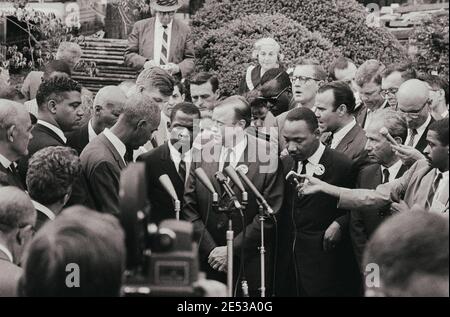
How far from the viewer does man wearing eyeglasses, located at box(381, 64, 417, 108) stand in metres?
8.79

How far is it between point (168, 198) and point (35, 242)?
429cm

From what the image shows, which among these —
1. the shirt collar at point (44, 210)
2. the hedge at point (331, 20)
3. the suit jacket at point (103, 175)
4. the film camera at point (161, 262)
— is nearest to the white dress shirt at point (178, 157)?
the suit jacket at point (103, 175)

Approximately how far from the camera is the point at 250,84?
34.3 feet

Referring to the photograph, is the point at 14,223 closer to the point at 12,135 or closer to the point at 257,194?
the point at 12,135

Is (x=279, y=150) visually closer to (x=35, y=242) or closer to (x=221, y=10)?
(x=35, y=242)

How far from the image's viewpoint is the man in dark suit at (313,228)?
24.3ft

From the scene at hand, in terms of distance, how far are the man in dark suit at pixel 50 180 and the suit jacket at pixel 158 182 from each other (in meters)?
1.36

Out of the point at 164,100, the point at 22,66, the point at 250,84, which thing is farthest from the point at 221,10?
the point at 164,100

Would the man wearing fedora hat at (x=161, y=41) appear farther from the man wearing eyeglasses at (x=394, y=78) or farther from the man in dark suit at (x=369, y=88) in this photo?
the man wearing eyeglasses at (x=394, y=78)

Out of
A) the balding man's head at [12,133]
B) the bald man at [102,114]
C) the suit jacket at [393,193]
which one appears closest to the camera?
the suit jacket at [393,193]

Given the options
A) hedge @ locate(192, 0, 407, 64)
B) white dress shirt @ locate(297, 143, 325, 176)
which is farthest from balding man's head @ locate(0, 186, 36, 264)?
hedge @ locate(192, 0, 407, 64)

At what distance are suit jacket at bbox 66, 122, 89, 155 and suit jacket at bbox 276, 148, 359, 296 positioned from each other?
Answer: 5.91ft

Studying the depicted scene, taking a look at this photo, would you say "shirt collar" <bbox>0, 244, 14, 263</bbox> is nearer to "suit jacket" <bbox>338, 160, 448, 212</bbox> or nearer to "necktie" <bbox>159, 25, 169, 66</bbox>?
"suit jacket" <bbox>338, 160, 448, 212</bbox>

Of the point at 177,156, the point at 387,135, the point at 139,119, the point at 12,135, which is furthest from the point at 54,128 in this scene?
the point at 387,135
